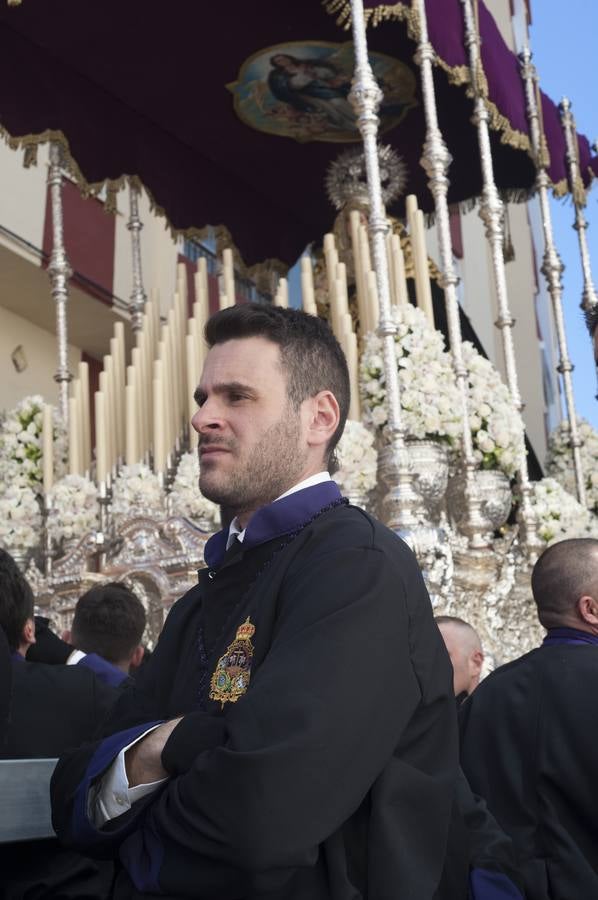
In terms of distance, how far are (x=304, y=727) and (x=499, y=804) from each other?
1.37 m

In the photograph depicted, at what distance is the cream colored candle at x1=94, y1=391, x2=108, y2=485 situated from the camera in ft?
21.4

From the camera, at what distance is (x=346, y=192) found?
298 inches

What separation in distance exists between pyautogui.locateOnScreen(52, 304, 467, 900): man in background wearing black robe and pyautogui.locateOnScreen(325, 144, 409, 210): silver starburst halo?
577cm

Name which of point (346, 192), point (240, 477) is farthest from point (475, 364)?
point (240, 477)

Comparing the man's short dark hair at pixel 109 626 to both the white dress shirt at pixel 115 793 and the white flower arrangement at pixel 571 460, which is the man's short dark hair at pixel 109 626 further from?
the white flower arrangement at pixel 571 460

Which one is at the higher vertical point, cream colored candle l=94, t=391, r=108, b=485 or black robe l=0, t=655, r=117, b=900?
cream colored candle l=94, t=391, r=108, b=485

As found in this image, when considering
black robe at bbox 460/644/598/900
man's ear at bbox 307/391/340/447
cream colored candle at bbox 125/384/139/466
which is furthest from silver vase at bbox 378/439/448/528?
man's ear at bbox 307/391/340/447

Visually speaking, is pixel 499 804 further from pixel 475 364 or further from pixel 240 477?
pixel 475 364

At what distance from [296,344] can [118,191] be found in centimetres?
632

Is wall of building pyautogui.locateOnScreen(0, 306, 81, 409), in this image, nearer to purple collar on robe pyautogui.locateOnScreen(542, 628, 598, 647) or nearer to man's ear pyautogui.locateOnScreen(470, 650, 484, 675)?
man's ear pyautogui.locateOnScreen(470, 650, 484, 675)

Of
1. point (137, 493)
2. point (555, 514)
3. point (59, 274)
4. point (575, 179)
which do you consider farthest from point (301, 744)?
point (575, 179)

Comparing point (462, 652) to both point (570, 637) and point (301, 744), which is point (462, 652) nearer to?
point (570, 637)

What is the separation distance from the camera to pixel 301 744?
1484 millimetres

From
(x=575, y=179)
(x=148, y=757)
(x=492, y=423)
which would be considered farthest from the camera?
(x=575, y=179)
